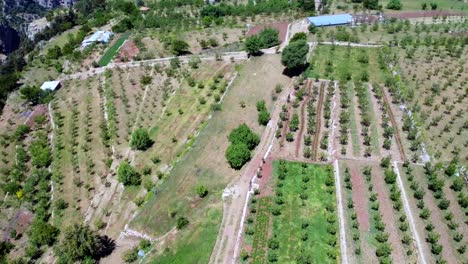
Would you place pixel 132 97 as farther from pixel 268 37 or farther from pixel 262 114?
pixel 268 37

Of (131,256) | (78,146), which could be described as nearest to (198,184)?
(131,256)

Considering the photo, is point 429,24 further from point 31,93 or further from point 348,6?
point 31,93

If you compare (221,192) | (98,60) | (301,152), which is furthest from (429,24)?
(98,60)

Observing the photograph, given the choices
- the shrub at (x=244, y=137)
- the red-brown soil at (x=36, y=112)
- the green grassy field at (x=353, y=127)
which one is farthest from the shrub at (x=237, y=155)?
the red-brown soil at (x=36, y=112)

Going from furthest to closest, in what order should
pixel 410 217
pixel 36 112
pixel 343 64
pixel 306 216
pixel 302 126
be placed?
1. pixel 343 64
2. pixel 36 112
3. pixel 302 126
4. pixel 306 216
5. pixel 410 217

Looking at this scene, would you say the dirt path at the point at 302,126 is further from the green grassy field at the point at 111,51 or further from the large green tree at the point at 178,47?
the green grassy field at the point at 111,51

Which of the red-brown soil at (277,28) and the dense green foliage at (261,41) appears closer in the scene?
the dense green foliage at (261,41)
